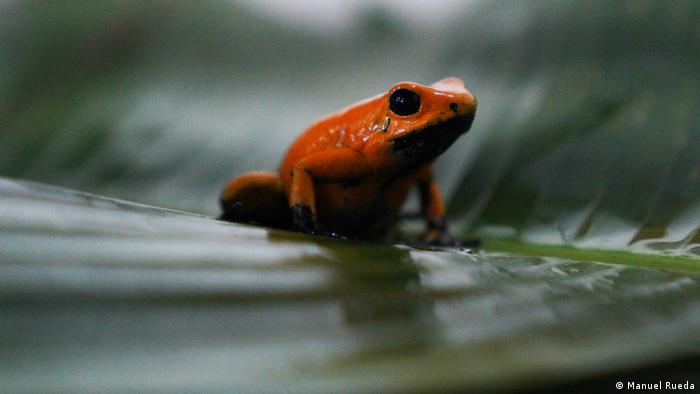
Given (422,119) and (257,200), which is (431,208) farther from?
(257,200)

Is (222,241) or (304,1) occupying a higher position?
(304,1)

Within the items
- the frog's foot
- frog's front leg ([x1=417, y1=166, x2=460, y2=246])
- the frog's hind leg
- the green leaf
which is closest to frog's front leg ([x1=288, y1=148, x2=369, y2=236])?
the frog's foot

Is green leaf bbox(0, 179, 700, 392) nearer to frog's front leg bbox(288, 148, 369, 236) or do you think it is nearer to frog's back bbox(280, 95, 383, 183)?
frog's front leg bbox(288, 148, 369, 236)

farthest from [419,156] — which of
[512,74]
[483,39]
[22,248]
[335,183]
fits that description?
[22,248]

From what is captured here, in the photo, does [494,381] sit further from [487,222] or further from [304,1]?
[304,1]

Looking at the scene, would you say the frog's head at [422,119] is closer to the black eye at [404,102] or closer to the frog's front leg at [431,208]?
the black eye at [404,102]

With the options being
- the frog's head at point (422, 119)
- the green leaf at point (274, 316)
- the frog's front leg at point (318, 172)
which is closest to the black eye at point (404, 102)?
the frog's head at point (422, 119)
